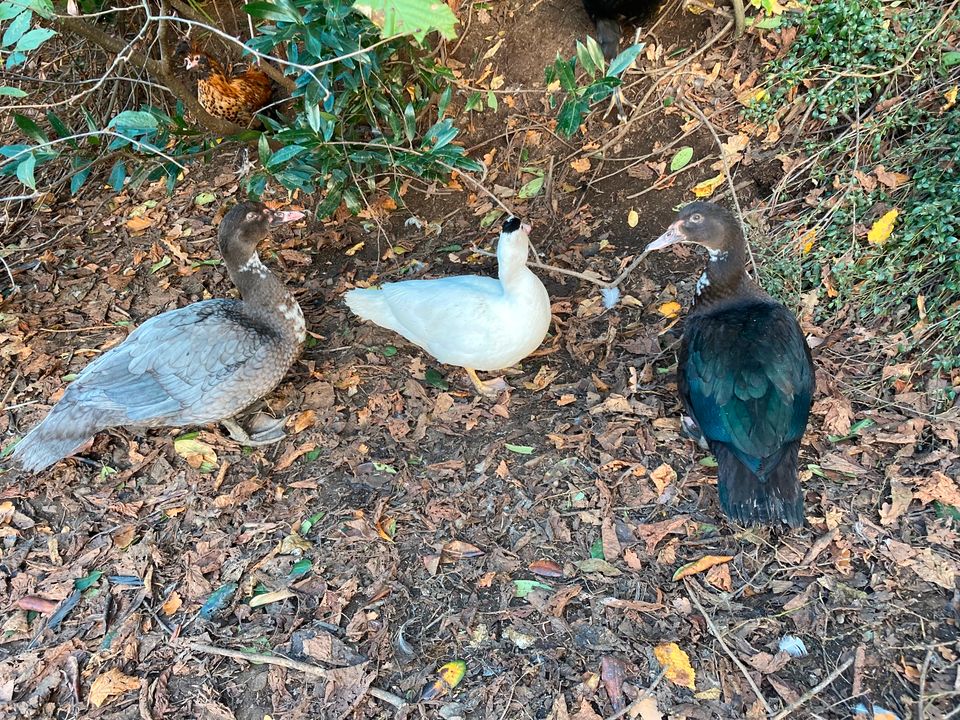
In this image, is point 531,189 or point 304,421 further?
point 531,189

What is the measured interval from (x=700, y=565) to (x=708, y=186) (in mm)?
2449

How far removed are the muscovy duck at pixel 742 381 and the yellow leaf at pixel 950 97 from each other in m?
1.37

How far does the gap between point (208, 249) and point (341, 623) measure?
3.09 metres

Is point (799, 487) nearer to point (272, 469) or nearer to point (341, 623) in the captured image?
point (341, 623)

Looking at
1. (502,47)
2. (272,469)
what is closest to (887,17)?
(502,47)

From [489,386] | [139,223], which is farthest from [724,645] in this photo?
[139,223]

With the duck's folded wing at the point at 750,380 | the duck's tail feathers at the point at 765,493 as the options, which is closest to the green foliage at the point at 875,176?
the duck's folded wing at the point at 750,380

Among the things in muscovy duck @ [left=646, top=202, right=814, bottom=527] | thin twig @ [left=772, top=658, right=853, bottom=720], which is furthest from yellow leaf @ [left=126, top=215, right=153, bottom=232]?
thin twig @ [left=772, top=658, right=853, bottom=720]

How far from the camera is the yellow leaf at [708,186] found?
404 centimetres

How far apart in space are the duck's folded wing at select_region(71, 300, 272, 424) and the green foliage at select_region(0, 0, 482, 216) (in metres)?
0.86

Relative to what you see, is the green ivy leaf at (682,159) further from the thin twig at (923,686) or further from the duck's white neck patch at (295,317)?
the thin twig at (923,686)

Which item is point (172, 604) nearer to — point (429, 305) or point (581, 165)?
point (429, 305)

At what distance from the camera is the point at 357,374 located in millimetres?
3746

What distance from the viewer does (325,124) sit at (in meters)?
3.23
